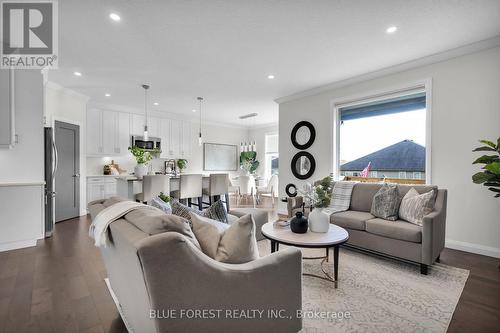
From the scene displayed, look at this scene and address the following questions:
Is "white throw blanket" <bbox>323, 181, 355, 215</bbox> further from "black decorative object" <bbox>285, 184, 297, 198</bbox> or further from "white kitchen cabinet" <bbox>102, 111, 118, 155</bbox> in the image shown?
"white kitchen cabinet" <bbox>102, 111, 118, 155</bbox>

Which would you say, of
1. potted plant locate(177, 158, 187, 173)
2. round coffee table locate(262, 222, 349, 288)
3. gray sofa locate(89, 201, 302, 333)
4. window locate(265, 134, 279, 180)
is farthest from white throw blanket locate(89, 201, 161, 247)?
window locate(265, 134, 279, 180)

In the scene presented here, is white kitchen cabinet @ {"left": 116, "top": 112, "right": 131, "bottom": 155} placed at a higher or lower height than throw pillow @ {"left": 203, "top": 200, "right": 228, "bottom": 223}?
higher

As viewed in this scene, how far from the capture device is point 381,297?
1977mm

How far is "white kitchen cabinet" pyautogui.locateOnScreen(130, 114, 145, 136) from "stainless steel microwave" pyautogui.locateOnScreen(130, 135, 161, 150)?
120 mm

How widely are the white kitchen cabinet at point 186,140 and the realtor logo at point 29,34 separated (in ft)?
12.4

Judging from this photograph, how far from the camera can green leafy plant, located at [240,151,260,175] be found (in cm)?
840

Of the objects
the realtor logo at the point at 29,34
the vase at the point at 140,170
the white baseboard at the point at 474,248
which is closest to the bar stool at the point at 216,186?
the vase at the point at 140,170

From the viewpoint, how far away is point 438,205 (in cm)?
263

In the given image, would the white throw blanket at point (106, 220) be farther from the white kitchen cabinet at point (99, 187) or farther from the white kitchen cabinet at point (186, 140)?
the white kitchen cabinet at point (186, 140)

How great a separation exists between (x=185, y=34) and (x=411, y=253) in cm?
347

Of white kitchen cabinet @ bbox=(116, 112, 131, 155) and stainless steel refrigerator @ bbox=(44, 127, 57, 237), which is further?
white kitchen cabinet @ bbox=(116, 112, 131, 155)

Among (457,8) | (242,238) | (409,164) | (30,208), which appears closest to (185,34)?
(242,238)

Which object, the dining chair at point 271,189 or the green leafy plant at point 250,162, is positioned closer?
the dining chair at point 271,189

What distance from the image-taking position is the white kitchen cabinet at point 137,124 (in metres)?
6.29
